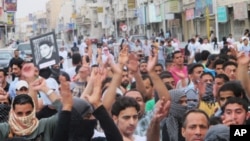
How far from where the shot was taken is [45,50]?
9.83 metres

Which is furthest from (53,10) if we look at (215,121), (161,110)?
(161,110)

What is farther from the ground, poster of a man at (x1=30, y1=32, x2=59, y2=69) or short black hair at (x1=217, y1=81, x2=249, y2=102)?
poster of a man at (x1=30, y1=32, x2=59, y2=69)

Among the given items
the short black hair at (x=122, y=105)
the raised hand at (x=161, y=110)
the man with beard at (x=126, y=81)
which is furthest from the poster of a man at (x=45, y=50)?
the raised hand at (x=161, y=110)

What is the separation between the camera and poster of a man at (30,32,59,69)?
9.62 metres

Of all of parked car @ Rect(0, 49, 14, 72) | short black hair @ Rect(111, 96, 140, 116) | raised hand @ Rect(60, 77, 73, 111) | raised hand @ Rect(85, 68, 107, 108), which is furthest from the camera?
parked car @ Rect(0, 49, 14, 72)

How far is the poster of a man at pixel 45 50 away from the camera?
31.6 ft

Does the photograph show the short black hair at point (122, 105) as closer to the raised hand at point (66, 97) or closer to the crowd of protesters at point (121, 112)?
Answer: the crowd of protesters at point (121, 112)

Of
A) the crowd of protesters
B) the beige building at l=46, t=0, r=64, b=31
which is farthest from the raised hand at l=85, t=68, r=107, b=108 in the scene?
the beige building at l=46, t=0, r=64, b=31

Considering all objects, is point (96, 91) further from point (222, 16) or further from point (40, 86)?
point (222, 16)

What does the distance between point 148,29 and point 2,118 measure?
61623 millimetres

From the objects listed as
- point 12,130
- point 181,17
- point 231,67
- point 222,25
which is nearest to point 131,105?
point 12,130

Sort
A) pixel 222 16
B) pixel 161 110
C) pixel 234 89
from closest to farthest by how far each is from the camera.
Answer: pixel 161 110
pixel 234 89
pixel 222 16

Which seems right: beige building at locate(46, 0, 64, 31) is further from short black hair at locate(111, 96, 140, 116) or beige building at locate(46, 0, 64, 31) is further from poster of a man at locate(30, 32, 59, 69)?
short black hair at locate(111, 96, 140, 116)

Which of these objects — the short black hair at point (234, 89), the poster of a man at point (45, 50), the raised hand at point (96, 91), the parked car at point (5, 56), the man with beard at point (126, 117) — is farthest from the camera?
the parked car at point (5, 56)
